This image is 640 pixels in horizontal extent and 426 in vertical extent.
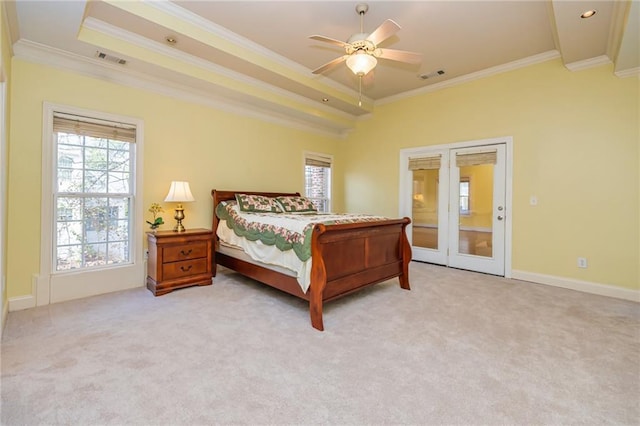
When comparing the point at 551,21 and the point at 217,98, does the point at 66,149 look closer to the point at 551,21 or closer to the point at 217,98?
the point at 217,98

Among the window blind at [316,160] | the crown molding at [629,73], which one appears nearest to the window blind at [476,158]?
the crown molding at [629,73]

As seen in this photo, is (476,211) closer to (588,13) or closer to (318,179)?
(588,13)

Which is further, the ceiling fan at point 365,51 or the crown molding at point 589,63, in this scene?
the crown molding at point 589,63

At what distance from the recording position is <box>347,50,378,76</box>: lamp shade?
267cm

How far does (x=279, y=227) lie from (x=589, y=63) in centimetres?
421

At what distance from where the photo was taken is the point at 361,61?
8.81ft

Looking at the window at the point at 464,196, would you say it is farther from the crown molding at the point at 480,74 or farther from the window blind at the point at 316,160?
the window blind at the point at 316,160

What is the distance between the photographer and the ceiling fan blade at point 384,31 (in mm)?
2264

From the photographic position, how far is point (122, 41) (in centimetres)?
308

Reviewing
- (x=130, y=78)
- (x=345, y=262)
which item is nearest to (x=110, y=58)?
(x=130, y=78)

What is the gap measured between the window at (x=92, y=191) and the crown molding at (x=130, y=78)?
525 millimetres

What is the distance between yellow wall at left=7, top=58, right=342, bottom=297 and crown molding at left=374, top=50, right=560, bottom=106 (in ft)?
5.58

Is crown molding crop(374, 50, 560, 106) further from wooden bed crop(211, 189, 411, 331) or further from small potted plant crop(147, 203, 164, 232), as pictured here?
small potted plant crop(147, 203, 164, 232)

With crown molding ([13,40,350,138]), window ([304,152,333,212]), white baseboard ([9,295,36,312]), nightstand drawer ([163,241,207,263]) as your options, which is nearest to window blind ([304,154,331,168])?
window ([304,152,333,212])
